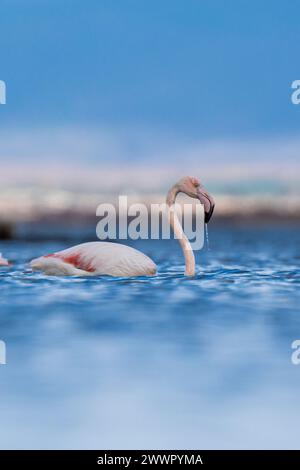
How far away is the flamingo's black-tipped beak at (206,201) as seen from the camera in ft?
38.4

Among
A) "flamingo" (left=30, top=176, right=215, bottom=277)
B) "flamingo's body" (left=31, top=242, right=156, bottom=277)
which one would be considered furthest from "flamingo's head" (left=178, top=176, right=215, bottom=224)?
"flamingo's body" (left=31, top=242, right=156, bottom=277)

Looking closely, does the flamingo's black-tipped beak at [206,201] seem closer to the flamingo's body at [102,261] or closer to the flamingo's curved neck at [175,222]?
the flamingo's curved neck at [175,222]

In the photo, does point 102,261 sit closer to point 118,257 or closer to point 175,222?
Answer: point 118,257

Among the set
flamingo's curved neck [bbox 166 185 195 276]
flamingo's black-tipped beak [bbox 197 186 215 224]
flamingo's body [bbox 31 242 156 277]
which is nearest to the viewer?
flamingo's black-tipped beak [bbox 197 186 215 224]

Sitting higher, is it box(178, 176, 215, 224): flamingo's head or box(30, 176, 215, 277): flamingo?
box(178, 176, 215, 224): flamingo's head

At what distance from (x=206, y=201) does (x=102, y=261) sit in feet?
6.18

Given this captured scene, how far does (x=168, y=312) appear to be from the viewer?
31.4 feet

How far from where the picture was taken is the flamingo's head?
11859 millimetres

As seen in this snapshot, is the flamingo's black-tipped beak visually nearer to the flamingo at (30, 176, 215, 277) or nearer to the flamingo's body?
the flamingo at (30, 176, 215, 277)

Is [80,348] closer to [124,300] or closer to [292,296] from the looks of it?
[124,300]

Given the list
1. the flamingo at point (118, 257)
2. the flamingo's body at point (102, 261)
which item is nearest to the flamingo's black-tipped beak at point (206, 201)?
the flamingo at point (118, 257)

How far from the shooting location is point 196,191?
477 inches

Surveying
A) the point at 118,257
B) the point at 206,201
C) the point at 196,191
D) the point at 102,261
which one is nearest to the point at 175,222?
the point at 196,191

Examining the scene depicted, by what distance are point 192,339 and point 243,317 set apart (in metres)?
1.45
